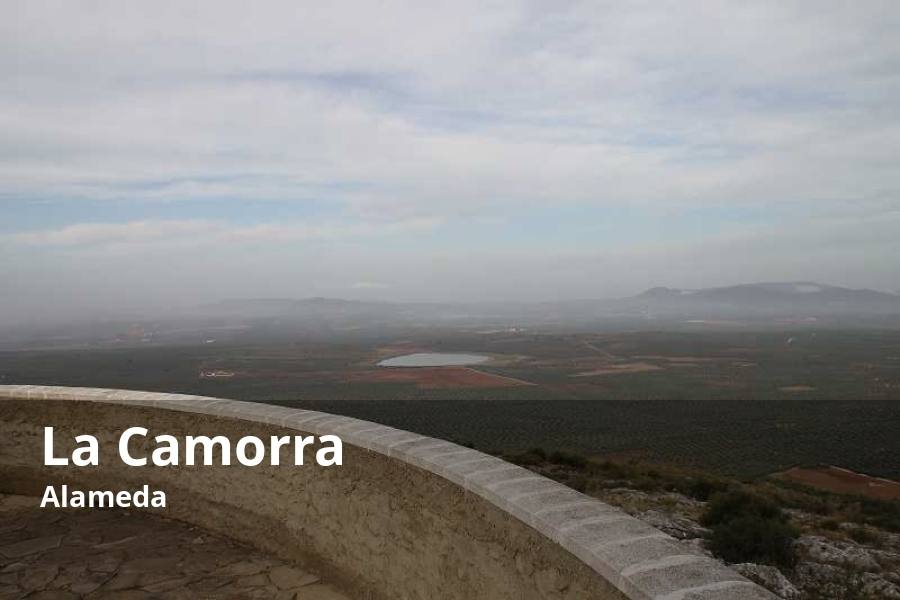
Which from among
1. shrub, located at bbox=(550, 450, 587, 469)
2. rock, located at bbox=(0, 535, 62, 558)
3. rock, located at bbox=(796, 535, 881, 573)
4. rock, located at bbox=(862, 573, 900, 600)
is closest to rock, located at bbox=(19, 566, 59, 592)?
rock, located at bbox=(0, 535, 62, 558)

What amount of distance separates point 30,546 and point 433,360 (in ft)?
280

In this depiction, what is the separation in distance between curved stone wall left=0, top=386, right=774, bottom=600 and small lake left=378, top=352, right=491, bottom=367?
247ft

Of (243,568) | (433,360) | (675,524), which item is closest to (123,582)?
(243,568)

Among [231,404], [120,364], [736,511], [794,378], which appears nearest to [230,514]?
[231,404]

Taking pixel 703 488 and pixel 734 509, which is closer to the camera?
pixel 734 509

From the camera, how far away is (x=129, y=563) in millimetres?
3963

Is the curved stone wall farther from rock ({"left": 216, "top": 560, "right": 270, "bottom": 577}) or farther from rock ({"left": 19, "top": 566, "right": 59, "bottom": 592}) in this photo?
rock ({"left": 19, "top": 566, "right": 59, "bottom": 592})

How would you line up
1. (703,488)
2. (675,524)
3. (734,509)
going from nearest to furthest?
(675,524)
(734,509)
(703,488)

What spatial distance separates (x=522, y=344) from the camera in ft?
374

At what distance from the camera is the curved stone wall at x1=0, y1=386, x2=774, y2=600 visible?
2068mm

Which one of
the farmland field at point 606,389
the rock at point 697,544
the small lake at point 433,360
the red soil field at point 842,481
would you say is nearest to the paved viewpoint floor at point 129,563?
the rock at point 697,544

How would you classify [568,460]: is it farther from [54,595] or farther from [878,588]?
[54,595]

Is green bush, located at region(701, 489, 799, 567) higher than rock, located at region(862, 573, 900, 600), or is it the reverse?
green bush, located at region(701, 489, 799, 567)

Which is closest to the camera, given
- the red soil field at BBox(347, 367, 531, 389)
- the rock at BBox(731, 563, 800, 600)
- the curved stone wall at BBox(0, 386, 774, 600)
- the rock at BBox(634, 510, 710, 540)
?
the curved stone wall at BBox(0, 386, 774, 600)
